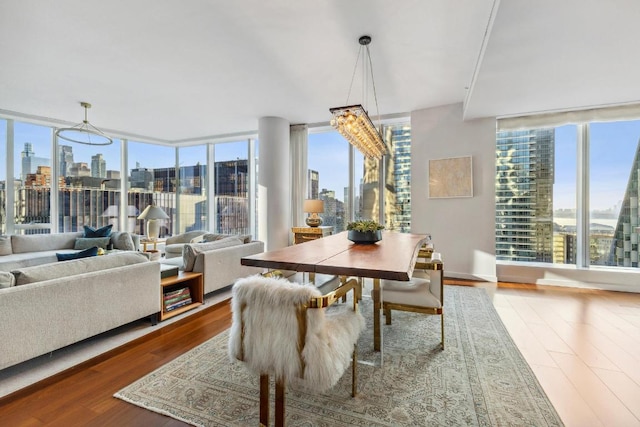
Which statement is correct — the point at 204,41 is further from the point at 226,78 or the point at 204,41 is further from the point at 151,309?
the point at 151,309

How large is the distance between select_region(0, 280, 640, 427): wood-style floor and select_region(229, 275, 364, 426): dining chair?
646 millimetres

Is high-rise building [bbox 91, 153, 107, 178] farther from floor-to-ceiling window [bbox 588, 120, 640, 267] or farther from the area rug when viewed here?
floor-to-ceiling window [bbox 588, 120, 640, 267]

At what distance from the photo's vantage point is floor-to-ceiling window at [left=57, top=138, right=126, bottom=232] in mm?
5691

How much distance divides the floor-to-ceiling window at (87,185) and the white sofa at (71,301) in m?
4.43

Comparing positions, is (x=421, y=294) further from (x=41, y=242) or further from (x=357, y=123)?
(x=41, y=242)

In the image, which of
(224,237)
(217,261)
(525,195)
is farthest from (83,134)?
(525,195)

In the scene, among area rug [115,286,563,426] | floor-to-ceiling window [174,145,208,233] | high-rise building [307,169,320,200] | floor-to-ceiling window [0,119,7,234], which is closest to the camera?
area rug [115,286,563,426]

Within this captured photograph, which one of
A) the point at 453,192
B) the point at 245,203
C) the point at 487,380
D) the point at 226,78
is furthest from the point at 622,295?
the point at 245,203

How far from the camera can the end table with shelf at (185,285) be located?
2.91m

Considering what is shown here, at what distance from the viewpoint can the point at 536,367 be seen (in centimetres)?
208

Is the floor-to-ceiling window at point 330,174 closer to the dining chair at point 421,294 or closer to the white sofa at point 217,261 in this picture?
the white sofa at point 217,261

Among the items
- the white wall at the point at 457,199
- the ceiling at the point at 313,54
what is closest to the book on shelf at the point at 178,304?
A: the ceiling at the point at 313,54

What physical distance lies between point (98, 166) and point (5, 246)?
7.88 feet

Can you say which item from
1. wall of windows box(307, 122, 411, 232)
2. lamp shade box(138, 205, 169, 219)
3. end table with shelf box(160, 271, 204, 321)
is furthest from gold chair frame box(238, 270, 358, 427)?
lamp shade box(138, 205, 169, 219)
